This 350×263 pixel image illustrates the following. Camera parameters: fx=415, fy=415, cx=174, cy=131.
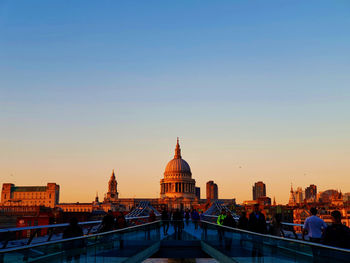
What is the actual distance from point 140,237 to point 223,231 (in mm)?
3110

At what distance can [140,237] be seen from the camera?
49.7 ft

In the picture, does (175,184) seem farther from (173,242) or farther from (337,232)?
(337,232)

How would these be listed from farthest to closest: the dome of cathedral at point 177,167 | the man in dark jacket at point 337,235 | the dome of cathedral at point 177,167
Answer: the dome of cathedral at point 177,167, the dome of cathedral at point 177,167, the man in dark jacket at point 337,235

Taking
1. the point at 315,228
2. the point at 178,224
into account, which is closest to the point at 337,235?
the point at 315,228

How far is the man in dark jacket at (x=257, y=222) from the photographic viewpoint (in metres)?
12.7

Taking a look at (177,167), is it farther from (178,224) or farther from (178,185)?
(178,224)

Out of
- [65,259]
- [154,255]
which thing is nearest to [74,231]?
[65,259]

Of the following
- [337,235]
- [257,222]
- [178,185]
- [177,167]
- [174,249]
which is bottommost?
[174,249]

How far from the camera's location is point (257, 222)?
505 inches

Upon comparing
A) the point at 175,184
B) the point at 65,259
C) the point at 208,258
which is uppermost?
the point at 175,184

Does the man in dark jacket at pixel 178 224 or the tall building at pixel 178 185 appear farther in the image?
the tall building at pixel 178 185

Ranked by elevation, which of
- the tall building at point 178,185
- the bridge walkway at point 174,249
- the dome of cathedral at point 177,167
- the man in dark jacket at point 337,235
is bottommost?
the bridge walkway at point 174,249

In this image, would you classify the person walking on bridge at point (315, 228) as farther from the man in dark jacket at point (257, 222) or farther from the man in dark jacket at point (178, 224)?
the man in dark jacket at point (178, 224)

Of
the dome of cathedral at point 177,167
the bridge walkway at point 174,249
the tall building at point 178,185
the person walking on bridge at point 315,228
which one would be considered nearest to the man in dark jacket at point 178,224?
the bridge walkway at point 174,249
